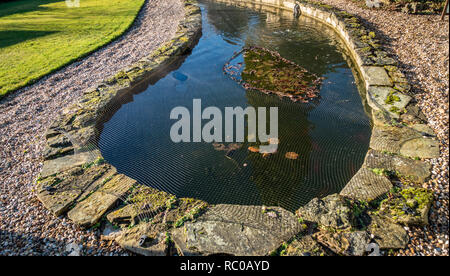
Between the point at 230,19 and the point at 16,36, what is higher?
the point at 230,19

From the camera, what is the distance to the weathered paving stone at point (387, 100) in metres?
4.96

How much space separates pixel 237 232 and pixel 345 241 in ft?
3.86

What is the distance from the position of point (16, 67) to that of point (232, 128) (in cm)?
731

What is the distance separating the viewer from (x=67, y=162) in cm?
419

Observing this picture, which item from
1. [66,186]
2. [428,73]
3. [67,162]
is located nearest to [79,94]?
[67,162]

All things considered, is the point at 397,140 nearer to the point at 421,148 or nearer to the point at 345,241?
the point at 421,148

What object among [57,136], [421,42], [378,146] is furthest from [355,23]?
[57,136]

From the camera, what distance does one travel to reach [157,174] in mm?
A: 4125

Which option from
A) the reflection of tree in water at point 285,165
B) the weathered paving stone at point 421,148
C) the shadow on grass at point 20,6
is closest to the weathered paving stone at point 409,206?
the weathered paving stone at point 421,148

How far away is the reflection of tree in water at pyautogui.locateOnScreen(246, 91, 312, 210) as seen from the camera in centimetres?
367

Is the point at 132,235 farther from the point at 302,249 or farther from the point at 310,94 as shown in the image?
the point at 310,94

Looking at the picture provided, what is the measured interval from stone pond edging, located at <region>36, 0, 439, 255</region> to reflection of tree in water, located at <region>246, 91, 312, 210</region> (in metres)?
0.35

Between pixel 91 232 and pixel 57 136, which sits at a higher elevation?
pixel 57 136

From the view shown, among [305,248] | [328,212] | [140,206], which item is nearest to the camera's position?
[305,248]
